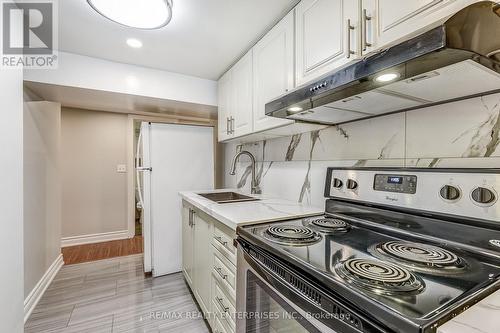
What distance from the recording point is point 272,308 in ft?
2.88

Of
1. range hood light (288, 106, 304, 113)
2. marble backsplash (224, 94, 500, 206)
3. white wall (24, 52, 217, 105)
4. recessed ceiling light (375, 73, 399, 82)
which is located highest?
white wall (24, 52, 217, 105)

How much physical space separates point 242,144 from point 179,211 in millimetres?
1018

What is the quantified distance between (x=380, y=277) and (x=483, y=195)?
520 mm

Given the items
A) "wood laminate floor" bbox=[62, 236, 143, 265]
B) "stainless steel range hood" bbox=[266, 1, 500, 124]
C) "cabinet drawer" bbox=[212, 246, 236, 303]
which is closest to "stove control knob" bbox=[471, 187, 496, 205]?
"stainless steel range hood" bbox=[266, 1, 500, 124]

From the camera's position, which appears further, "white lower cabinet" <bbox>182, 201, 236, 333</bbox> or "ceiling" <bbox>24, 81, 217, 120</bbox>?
"ceiling" <bbox>24, 81, 217, 120</bbox>

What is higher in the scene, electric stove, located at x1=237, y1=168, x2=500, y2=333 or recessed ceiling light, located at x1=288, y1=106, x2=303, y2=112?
recessed ceiling light, located at x1=288, y1=106, x2=303, y2=112

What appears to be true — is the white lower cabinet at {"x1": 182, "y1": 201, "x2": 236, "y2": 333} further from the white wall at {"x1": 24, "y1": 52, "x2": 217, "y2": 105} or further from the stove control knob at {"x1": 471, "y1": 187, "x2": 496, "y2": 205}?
the white wall at {"x1": 24, "y1": 52, "x2": 217, "y2": 105}

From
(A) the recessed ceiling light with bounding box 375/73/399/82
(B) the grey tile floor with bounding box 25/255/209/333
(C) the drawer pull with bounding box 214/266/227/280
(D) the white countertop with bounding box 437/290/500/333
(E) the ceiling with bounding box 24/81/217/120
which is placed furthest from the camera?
(E) the ceiling with bounding box 24/81/217/120

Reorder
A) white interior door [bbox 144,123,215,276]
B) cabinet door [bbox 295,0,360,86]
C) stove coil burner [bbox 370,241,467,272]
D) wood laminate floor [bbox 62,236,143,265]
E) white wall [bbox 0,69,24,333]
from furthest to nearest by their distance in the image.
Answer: wood laminate floor [bbox 62,236,143,265]
white interior door [bbox 144,123,215,276]
white wall [bbox 0,69,24,333]
cabinet door [bbox 295,0,360,86]
stove coil burner [bbox 370,241,467,272]

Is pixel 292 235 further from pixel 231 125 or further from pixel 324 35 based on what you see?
pixel 231 125

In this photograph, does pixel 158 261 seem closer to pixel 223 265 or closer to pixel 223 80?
pixel 223 265

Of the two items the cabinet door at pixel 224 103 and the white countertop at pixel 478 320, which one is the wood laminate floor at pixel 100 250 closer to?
the cabinet door at pixel 224 103

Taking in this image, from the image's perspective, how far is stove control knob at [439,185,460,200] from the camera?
833 millimetres

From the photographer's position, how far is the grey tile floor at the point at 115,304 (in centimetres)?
170
